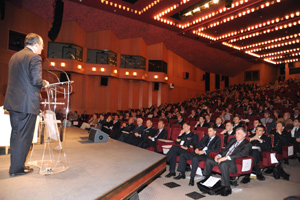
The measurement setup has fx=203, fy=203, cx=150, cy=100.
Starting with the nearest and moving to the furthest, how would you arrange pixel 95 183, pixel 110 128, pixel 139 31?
1. pixel 95 183
2. pixel 110 128
3. pixel 139 31

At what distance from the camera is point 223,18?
10.1 m

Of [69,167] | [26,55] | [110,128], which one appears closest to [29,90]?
[26,55]

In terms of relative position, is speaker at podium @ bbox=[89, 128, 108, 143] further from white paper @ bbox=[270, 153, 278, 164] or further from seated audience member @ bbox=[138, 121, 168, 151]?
white paper @ bbox=[270, 153, 278, 164]

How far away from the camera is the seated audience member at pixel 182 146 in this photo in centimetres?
389

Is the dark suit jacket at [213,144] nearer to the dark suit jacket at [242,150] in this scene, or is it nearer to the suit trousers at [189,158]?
the suit trousers at [189,158]

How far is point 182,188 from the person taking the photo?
125 inches

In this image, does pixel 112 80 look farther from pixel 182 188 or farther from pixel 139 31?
pixel 182 188

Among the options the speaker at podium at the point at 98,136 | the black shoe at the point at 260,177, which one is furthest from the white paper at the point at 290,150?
the speaker at podium at the point at 98,136

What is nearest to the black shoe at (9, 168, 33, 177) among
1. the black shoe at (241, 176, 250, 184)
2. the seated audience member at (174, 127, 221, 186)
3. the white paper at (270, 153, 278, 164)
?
the seated audience member at (174, 127, 221, 186)

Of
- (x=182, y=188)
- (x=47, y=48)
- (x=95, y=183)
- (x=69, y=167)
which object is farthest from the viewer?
(x=47, y=48)

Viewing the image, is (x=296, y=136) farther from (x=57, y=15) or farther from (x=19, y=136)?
(x=57, y=15)

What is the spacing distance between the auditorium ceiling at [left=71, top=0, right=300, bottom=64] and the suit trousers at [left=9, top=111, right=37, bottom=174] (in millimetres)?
8424

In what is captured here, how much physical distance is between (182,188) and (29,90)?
257cm

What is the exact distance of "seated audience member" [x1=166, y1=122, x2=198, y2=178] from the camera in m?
3.89
